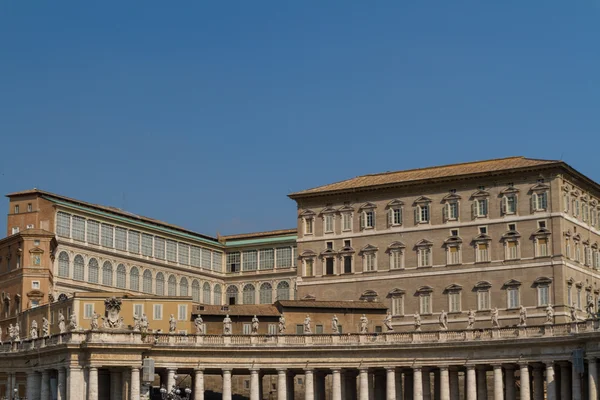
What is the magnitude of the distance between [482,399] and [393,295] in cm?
2696

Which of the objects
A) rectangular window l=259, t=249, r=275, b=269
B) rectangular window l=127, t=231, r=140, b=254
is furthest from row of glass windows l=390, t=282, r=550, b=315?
rectangular window l=259, t=249, r=275, b=269

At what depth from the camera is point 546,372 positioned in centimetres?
9625

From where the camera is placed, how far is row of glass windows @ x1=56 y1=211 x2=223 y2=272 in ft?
497

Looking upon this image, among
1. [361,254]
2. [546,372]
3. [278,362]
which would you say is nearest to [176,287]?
[361,254]

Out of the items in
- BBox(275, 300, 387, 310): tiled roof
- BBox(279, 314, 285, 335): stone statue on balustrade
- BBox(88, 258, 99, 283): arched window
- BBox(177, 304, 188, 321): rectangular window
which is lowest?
BBox(279, 314, 285, 335): stone statue on balustrade

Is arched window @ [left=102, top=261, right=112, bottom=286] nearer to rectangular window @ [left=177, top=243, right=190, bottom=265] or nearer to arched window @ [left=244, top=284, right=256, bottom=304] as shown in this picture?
rectangular window @ [left=177, top=243, right=190, bottom=265]

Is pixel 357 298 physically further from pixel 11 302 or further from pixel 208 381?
pixel 11 302

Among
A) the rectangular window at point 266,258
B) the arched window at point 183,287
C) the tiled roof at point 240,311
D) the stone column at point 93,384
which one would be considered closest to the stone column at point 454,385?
the tiled roof at point 240,311

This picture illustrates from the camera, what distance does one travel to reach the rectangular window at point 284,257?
170m

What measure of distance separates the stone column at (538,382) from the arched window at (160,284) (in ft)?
239

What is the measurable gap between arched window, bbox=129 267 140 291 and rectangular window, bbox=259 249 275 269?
2016 cm

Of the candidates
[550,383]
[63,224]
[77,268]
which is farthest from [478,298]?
[63,224]

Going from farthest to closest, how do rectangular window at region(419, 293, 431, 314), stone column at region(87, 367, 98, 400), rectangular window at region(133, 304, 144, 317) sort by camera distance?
rectangular window at region(419, 293, 431, 314)
rectangular window at region(133, 304, 144, 317)
stone column at region(87, 367, 98, 400)

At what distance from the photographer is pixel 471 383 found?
3969 inches
